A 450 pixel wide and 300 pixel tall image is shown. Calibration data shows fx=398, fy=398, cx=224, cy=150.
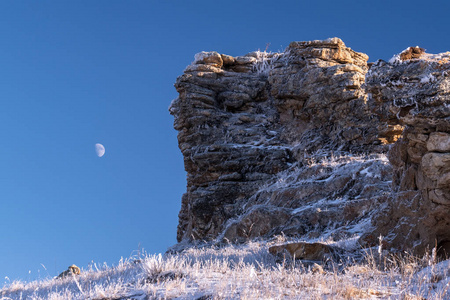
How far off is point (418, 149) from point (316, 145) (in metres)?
13.8

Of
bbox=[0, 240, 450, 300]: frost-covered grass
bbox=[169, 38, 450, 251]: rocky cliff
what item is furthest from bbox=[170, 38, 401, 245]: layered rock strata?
bbox=[0, 240, 450, 300]: frost-covered grass

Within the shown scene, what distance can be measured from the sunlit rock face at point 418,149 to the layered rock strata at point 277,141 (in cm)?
533

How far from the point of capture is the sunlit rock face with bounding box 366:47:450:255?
7.48 m

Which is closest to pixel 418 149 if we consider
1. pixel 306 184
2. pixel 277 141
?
pixel 306 184

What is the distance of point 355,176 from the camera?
15461 mm

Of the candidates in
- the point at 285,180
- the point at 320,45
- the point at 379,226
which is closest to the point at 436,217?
the point at 379,226

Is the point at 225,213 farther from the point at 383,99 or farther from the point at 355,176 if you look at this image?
the point at 383,99

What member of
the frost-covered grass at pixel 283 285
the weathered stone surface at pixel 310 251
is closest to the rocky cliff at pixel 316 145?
the weathered stone surface at pixel 310 251

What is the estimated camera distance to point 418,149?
26.8ft

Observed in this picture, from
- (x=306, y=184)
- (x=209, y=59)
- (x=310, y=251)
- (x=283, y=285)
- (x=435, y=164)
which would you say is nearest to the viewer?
(x=283, y=285)

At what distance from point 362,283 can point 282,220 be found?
33.1ft

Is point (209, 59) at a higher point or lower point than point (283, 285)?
higher

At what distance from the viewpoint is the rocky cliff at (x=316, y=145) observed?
7.95m

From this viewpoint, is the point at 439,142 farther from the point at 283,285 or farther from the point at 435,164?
the point at 283,285
